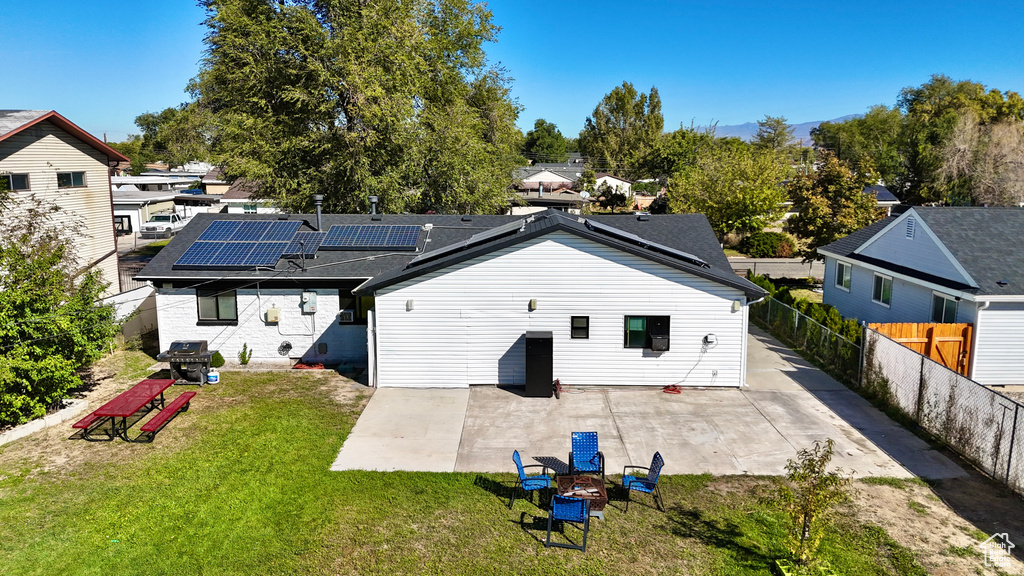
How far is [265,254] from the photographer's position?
18.4 m

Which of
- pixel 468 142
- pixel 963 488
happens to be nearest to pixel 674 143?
pixel 468 142

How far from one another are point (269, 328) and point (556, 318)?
27.6 feet

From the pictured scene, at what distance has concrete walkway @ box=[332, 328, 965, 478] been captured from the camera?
476 inches

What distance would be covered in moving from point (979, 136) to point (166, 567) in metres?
63.2

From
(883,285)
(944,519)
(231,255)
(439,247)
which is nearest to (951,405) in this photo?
(944,519)

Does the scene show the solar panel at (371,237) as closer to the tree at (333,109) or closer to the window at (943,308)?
the tree at (333,109)

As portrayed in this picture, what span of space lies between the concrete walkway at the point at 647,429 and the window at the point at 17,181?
16.3m

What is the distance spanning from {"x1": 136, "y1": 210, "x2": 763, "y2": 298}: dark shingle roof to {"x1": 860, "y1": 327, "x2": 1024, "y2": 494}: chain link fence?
3.44 metres

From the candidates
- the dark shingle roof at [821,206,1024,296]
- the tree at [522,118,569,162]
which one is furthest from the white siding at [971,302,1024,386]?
the tree at [522,118,569,162]

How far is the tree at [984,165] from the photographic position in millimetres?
48750

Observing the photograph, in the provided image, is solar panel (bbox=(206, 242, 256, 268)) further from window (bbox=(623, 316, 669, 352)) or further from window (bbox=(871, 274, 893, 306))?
window (bbox=(871, 274, 893, 306))

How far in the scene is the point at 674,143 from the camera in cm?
6762

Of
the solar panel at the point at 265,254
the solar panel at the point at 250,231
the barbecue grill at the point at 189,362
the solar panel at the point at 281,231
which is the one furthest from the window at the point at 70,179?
the barbecue grill at the point at 189,362

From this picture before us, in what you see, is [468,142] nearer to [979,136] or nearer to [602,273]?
[602,273]
